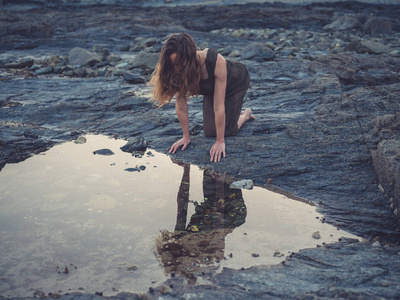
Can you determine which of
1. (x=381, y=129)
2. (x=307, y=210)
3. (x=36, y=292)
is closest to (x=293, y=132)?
(x=381, y=129)

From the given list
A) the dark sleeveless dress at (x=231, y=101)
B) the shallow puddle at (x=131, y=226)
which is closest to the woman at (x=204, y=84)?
the dark sleeveless dress at (x=231, y=101)

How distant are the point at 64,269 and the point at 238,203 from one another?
1.55m

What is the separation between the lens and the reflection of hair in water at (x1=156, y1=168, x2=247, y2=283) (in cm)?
257

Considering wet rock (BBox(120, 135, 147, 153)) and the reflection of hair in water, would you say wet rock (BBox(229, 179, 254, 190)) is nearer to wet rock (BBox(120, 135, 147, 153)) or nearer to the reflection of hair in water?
the reflection of hair in water

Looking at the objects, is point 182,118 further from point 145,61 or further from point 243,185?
point 145,61

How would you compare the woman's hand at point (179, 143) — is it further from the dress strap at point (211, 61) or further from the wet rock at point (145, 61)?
the wet rock at point (145, 61)

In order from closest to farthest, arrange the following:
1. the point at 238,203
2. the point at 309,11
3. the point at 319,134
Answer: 1. the point at 238,203
2. the point at 319,134
3. the point at 309,11

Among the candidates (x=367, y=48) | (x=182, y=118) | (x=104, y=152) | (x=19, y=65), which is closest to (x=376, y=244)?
(x=182, y=118)

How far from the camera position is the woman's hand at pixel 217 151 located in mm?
4121

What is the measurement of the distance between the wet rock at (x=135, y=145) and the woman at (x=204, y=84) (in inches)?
15.7

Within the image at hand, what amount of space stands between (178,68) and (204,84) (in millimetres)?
569

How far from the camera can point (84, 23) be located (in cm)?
1889

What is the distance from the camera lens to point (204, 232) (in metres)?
2.99

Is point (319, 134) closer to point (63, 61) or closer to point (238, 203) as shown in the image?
point (238, 203)
